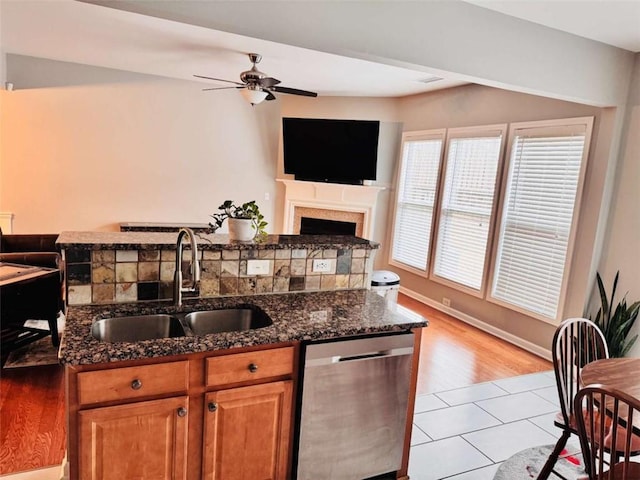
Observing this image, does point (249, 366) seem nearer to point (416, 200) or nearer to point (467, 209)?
point (467, 209)

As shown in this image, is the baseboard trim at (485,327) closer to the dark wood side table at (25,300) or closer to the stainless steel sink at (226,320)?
the stainless steel sink at (226,320)

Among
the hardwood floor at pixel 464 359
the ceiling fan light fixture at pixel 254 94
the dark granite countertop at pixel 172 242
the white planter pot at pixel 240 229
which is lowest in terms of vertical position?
the hardwood floor at pixel 464 359

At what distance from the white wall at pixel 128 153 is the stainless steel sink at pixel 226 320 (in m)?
4.16

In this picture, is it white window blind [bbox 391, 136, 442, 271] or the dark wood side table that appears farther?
white window blind [bbox 391, 136, 442, 271]

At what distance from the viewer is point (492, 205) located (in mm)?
4637

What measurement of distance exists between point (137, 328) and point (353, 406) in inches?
41.1

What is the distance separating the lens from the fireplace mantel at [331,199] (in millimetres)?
6160

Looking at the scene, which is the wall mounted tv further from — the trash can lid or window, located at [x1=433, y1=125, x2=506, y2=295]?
the trash can lid

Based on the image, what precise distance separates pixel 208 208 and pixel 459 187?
3390mm

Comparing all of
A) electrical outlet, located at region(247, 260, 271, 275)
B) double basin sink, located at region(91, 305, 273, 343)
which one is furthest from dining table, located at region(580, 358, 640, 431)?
electrical outlet, located at region(247, 260, 271, 275)

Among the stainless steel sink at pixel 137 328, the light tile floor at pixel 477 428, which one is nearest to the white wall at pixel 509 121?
the light tile floor at pixel 477 428

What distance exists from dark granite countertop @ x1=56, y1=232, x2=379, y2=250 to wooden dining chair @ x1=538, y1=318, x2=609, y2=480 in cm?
107

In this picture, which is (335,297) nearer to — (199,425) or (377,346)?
(377,346)

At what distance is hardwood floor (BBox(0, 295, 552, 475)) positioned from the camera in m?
2.40
